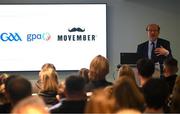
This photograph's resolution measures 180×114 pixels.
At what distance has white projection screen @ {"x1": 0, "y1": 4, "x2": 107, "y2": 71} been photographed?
778cm

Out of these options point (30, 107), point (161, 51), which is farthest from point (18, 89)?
point (161, 51)

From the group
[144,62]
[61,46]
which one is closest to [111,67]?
[61,46]

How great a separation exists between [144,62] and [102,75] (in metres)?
0.49

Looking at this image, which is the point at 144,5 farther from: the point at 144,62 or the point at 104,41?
the point at 144,62

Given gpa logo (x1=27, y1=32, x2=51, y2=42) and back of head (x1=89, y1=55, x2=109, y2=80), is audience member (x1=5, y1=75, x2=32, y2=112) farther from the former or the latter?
gpa logo (x1=27, y1=32, x2=51, y2=42)

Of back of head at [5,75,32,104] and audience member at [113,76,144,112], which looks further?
back of head at [5,75,32,104]

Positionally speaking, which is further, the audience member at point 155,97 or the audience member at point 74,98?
the audience member at point 74,98

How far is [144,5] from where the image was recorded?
798 cm

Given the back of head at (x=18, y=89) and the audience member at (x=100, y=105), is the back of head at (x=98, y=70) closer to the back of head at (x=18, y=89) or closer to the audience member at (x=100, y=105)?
the back of head at (x=18, y=89)

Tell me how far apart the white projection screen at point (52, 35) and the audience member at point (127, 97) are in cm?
495

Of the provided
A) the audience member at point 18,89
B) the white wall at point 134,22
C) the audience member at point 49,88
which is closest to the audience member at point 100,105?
the audience member at point 18,89

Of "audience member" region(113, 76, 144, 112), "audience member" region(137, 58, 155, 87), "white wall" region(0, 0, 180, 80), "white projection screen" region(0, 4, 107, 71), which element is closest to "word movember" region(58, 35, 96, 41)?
"white projection screen" region(0, 4, 107, 71)

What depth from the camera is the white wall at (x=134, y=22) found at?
7.95m

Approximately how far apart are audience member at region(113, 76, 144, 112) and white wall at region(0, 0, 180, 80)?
5.06m
